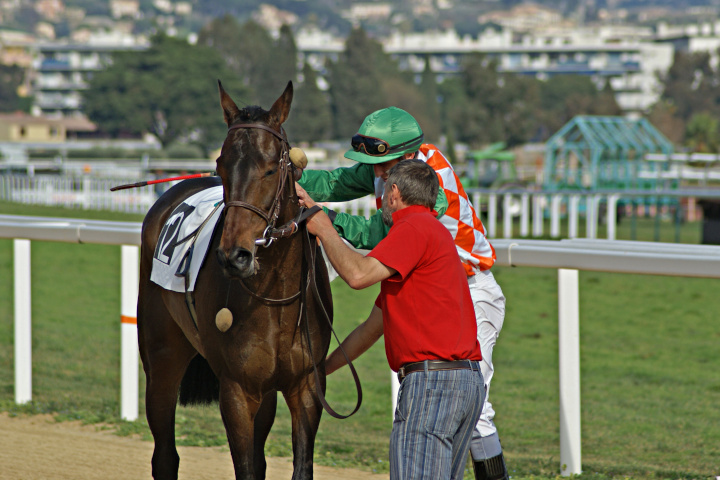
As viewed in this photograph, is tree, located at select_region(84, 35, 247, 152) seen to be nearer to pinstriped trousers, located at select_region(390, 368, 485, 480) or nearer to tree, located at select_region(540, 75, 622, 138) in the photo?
tree, located at select_region(540, 75, 622, 138)

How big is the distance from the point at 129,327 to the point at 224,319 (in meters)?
2.25

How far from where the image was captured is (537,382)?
22.3 feet

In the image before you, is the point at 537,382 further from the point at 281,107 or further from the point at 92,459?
the point at 281,107

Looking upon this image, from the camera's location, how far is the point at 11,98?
150 m

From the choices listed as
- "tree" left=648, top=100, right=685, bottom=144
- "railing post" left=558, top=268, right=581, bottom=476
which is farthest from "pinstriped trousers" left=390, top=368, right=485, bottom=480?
"tree" left=648, top=100, right=685, bottom=144

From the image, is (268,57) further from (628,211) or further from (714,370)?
(714,370)

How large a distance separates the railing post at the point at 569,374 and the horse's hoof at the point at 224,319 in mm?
1602

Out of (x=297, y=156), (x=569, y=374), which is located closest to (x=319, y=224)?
(x=297, y=156)

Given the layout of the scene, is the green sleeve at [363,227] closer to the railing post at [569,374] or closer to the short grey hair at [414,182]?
the short grey hair at [414,182]

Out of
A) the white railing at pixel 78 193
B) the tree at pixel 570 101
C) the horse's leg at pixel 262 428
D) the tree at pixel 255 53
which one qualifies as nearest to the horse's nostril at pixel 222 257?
the horse's leg at pixel 262 428

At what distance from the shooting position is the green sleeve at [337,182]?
3584 millimetres

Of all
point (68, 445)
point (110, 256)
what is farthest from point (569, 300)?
point (110, 256)

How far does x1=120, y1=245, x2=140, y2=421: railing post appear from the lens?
5207 millimetres

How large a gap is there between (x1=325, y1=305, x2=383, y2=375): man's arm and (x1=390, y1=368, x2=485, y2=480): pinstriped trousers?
2.63 feet
